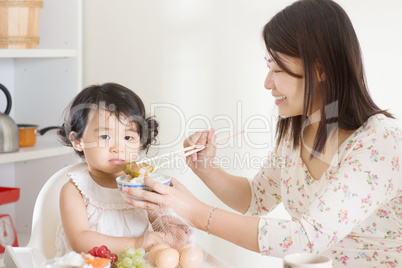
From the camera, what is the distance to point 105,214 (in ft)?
4.75

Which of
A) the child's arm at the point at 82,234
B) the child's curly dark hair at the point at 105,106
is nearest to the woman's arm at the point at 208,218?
the child's arm at the point at 82,234

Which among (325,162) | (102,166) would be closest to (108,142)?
(102,166)

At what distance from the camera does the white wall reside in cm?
215

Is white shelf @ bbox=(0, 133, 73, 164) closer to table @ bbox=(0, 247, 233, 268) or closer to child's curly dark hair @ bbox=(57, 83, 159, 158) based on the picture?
child's curly dark hair @ bbox=(57, 83, 159, 158)

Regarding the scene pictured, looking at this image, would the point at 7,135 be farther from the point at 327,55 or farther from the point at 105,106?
the point at 327,55

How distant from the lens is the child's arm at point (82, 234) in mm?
1338

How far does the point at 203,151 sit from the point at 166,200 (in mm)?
437

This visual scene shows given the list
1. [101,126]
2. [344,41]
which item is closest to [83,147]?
[101,126]

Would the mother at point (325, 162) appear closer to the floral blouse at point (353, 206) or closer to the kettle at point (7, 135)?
the floral blouse at point (353, 206)

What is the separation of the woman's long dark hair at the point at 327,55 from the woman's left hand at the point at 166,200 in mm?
385

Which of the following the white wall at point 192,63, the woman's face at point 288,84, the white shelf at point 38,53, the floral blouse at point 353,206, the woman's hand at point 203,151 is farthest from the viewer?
the white wall at point 192,63

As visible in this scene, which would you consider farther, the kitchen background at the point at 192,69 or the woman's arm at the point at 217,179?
the kitchen background at the point at 192,69

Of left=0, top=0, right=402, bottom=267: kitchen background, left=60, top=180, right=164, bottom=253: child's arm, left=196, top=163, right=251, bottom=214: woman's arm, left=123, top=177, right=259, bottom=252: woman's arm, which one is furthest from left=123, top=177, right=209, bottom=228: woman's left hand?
left=0, top=0, right=402, bottom=267: kitchen background

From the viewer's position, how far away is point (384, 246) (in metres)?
1.44
